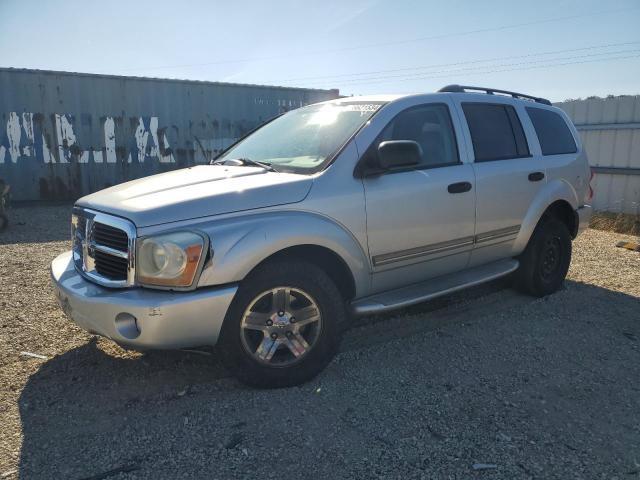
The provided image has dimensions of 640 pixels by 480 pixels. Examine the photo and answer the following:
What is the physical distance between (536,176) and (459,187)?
114 centimetres

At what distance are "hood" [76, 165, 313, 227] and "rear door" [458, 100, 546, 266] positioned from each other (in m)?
1.67

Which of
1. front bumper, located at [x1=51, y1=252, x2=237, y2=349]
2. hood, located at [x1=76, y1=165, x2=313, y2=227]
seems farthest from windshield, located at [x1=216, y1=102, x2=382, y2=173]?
front bumper, located at [x1=51, y1=252, x2=237, y2=349]

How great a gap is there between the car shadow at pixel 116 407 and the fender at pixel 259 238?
774mm

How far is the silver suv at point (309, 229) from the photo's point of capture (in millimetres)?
2633

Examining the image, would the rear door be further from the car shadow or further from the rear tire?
the car shadow

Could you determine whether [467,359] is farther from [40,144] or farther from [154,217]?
[40,144]

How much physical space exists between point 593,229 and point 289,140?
295 inches

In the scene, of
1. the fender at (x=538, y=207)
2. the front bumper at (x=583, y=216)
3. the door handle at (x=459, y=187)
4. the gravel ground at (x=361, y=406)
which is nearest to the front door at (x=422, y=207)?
the door handle at (x=459, y=187)

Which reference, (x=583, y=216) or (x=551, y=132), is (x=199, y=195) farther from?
(x=583, y=216)

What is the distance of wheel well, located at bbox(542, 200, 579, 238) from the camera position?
187 inches

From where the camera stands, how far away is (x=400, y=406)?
285cm

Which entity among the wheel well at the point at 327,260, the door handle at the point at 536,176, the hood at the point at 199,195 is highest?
the door handle at the point at 536,176

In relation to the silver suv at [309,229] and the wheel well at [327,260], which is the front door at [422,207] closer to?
the silver suv at [309,229]

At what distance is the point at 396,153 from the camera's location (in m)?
3.16
